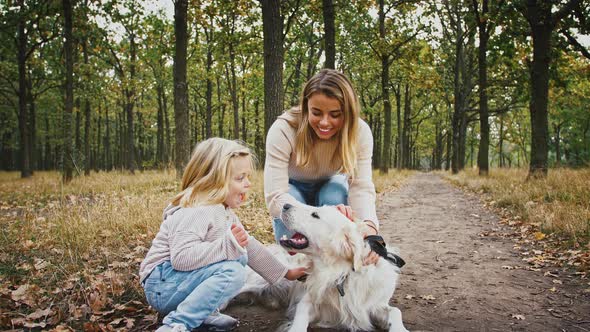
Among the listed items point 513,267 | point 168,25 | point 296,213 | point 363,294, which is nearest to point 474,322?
point 363,294

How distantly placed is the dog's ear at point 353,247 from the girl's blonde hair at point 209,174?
87cm

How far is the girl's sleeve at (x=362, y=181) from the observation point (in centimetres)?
329

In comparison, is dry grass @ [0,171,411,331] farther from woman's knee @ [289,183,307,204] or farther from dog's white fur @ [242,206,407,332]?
woman's knee @ [289,183,307,204]

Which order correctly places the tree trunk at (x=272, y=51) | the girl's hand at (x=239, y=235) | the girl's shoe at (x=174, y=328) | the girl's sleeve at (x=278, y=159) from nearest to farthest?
the girl's shoe at (x=174, y=328), the girl's hand at (x=239, y=235), the girl's sleeve at (x=278, y=159), the tree trunk at (x=272, y=51)

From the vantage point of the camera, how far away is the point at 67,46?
11.5 metres

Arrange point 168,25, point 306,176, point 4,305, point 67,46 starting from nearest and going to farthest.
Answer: point 4,305 → point 306,176 → point 67,46 → point 168,25

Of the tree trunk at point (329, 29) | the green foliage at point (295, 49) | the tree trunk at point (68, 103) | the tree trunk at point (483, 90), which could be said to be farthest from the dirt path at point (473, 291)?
the tree trunk at point (483, 90)

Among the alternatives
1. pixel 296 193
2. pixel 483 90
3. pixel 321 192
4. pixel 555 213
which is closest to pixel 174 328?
pixel 296 193

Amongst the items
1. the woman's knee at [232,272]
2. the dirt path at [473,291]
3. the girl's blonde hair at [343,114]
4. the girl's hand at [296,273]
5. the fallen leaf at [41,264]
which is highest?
the girl's blonde hair at [343,114]

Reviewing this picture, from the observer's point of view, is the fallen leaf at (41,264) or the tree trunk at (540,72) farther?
the tree trunk at (540,72)

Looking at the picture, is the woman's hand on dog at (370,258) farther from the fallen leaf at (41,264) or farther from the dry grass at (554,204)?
the dry grass at (554,204)

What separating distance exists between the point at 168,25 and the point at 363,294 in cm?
1724

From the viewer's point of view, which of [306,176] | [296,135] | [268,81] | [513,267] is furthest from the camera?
[268,81]

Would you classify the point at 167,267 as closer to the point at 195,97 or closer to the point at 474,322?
the point at 474,322
